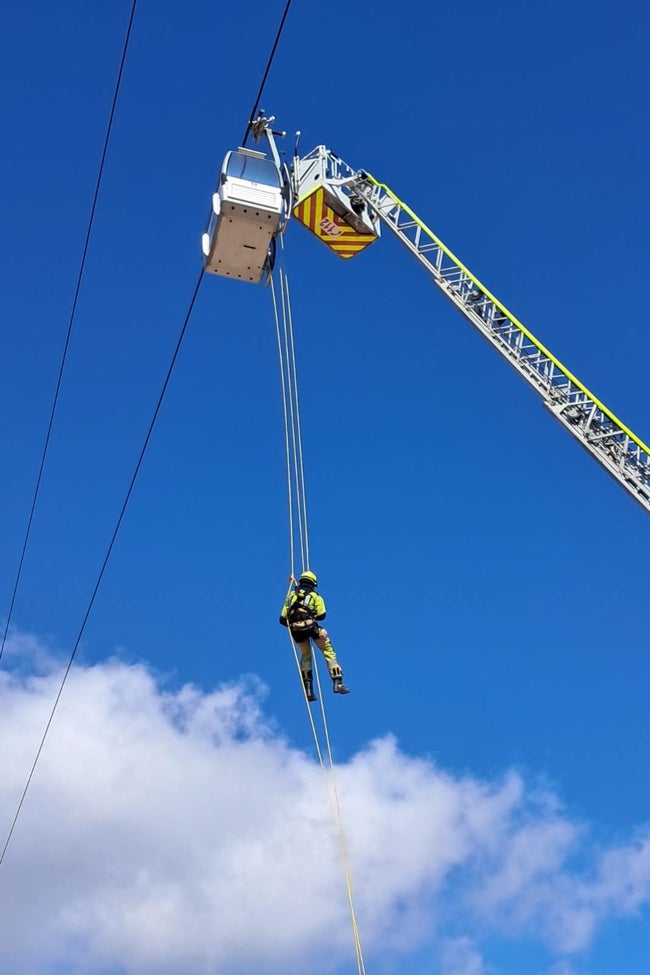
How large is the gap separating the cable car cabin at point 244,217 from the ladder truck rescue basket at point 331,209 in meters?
2.28

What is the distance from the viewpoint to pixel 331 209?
1620cm

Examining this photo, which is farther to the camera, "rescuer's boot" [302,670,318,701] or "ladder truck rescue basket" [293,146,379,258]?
"ladder truck rescue basket" [293,146,379,258]

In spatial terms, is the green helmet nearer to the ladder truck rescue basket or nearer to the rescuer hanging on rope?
the rescuer hanging on rope

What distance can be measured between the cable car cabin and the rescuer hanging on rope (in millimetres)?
4123

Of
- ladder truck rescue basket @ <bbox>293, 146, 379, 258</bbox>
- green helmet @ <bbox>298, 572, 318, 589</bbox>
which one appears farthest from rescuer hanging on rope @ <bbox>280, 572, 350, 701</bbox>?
ladder truck rescue basket @ <bbox>293, 146, 379, 258</bbox>

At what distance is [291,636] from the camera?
13.0m

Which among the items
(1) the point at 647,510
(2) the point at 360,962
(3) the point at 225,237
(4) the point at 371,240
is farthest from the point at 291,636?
(4) the point at 371,240

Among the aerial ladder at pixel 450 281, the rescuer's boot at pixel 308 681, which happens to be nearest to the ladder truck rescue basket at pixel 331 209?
the aerial ladder at pixel 450 281

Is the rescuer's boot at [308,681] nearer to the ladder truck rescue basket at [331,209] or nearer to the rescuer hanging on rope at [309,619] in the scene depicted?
the rescuer hanging on rope at [309,619]

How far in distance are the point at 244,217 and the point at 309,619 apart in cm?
509

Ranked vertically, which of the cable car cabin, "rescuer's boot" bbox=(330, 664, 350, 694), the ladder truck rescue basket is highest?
the ladder truck rescue basket

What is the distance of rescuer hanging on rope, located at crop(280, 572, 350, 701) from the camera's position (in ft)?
42.0

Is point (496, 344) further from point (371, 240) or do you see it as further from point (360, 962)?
point (360, 962)

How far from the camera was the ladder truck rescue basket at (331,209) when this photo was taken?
15883 mm
